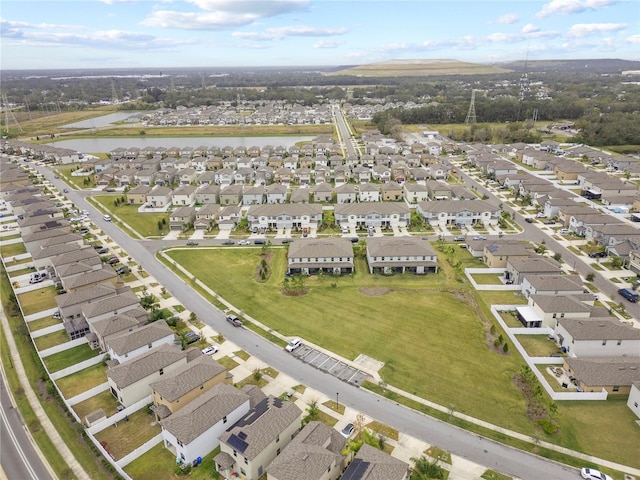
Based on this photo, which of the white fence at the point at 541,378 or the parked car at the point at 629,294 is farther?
the parked car at the point at 629,294

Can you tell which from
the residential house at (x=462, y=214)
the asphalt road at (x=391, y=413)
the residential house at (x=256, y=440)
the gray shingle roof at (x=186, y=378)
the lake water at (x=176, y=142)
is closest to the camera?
the residential house at (x=256, y=440)

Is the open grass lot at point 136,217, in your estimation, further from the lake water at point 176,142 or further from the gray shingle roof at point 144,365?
the lake water at point 176,142

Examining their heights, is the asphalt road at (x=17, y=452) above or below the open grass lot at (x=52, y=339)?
below

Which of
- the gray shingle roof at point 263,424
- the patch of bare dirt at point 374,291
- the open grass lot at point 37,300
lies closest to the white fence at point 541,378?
the patch of bare dirt at point 374,291

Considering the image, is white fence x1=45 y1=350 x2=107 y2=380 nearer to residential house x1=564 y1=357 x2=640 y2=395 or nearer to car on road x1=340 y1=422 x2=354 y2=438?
car on road x1=340 y1=422 x2=354 y2=438

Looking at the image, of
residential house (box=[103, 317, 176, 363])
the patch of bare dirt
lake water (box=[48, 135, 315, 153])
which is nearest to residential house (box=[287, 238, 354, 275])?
the patch of bare dirt

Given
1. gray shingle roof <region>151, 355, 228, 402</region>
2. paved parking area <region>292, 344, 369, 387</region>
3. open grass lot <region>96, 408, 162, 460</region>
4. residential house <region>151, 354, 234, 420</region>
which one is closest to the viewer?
open grass lot <region>96, 408, 162, 460</region>

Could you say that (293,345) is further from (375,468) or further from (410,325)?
(375,468)
